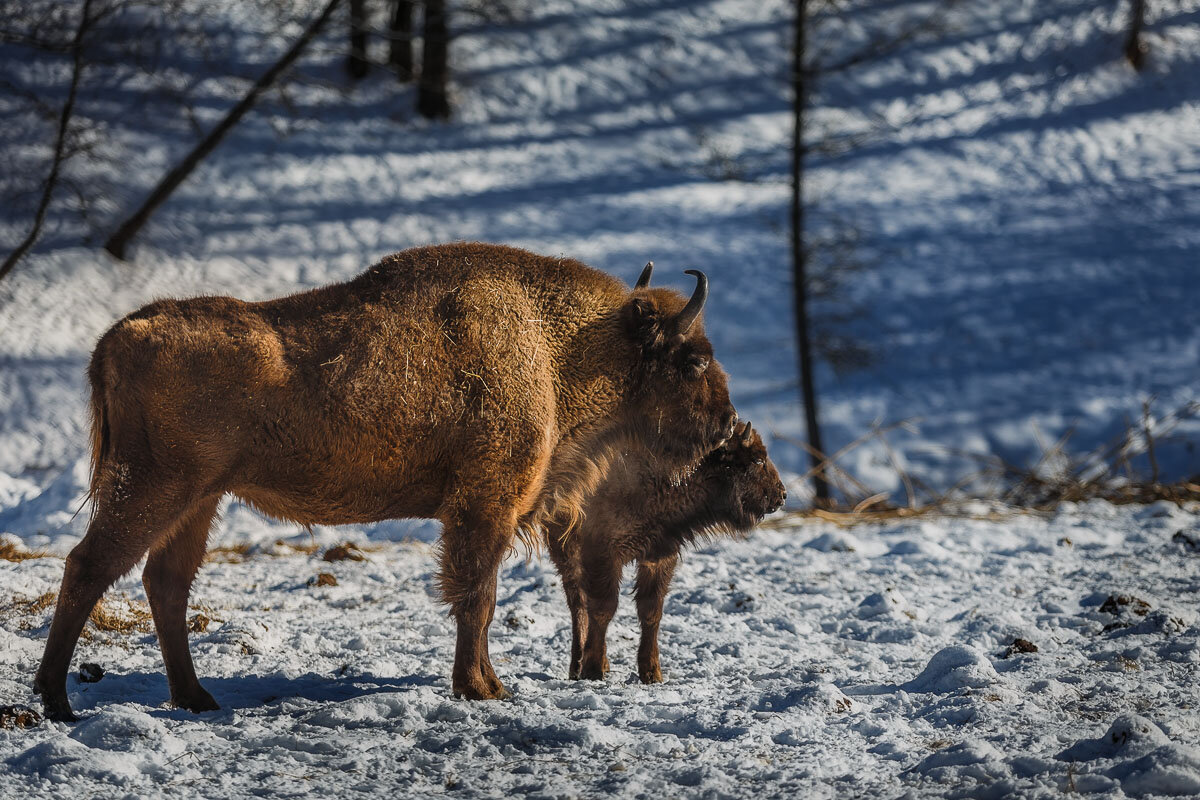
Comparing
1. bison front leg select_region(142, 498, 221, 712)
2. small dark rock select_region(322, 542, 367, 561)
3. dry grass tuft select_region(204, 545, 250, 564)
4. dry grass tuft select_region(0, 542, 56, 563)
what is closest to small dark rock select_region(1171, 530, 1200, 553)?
small dark rock select_region(322, 542, 367, 561)

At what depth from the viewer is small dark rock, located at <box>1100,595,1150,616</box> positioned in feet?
18.2

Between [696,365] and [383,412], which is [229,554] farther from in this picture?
[696,365]

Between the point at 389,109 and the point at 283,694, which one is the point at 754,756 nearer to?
the point at 283,694

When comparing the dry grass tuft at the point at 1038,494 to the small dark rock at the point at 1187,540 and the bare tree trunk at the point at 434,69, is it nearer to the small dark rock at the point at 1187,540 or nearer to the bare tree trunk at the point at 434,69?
the small dark rock at the point at 1187,540

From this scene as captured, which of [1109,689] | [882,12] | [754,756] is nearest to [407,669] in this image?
[754,756]

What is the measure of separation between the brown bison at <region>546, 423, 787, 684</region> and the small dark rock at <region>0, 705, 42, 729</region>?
2287 millimetres

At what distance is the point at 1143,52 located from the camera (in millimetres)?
18938

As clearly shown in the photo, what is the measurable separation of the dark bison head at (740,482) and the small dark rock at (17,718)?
3079 mm

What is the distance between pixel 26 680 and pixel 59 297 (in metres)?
8.95

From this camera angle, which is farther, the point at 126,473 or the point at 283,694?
the point at 283,694

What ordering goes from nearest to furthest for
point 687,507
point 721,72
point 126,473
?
point 126,473, point 687,507, point 721,72

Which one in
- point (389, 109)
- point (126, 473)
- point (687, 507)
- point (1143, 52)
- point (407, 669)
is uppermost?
point (1143, 52)

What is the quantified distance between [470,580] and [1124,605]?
133 inches

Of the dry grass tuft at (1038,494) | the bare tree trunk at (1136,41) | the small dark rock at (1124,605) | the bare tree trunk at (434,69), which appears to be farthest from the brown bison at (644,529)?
the bare tree trunk at (1136,41)
